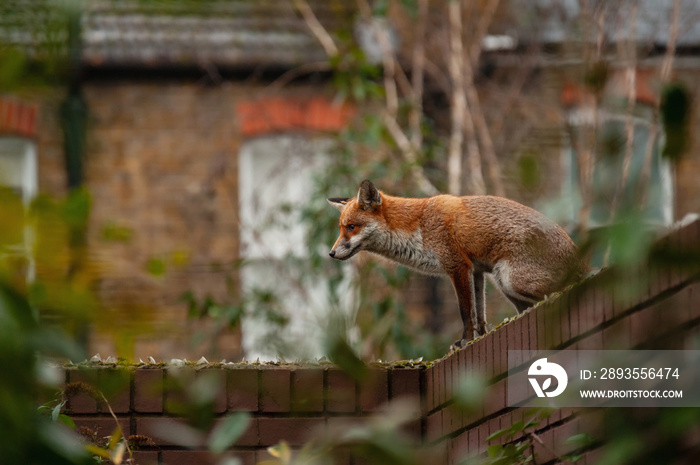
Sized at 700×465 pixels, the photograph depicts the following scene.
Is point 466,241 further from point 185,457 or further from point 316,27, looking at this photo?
point 316,27

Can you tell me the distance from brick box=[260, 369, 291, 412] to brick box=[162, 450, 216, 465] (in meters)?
0.23

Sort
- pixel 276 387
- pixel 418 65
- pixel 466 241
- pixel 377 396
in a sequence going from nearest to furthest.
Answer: pixel 276 387 → pixel 377 396 → pixel 466 241 → pixel 418 65

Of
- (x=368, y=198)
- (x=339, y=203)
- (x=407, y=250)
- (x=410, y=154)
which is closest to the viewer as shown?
(x=407, y=250)

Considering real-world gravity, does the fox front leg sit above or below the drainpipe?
above

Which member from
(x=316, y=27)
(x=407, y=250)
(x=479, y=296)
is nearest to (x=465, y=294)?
(x=479, y=296)

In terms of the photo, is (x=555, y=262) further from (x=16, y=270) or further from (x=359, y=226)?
(x=16, y=270)

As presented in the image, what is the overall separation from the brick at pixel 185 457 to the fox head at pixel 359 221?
1216 millimetres

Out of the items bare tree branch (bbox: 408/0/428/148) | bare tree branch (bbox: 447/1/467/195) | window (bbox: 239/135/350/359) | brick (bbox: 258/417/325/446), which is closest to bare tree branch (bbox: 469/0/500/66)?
bare tree branch (bbox: 447/1/467/195)

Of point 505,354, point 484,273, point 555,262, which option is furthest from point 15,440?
point 484,273

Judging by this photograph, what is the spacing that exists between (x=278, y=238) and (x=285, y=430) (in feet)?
19.9

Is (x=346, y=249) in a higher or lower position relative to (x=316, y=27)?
lower

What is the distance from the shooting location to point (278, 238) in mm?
9078

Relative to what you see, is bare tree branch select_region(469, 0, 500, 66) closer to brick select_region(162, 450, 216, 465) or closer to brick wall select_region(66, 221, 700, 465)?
brick wall select_region(66, 221, 700, 465)

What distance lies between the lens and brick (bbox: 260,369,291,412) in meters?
2.88
